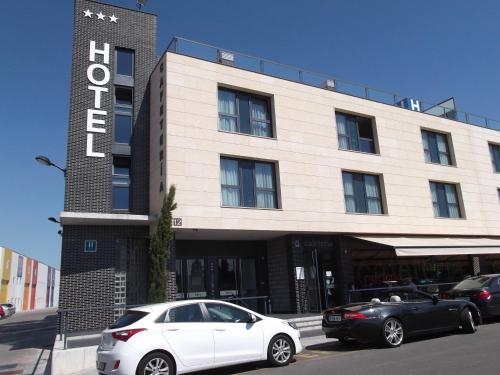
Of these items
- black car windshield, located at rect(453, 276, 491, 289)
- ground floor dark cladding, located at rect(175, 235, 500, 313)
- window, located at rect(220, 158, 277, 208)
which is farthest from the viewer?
ground floor dark cladding, located at rect(175, 235, 500, 313)

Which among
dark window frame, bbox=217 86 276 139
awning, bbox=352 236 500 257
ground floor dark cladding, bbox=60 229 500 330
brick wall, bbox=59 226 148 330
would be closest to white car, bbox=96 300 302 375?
ground floor dark cladding, bbox=60 229 500 330

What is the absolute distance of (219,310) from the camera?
8.77 metres

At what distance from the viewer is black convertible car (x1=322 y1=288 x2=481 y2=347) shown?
9.91 meters

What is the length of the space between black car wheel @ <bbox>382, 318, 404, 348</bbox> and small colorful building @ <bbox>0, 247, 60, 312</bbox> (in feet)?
195

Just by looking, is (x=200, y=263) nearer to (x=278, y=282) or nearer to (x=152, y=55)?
(x=278, y=282)

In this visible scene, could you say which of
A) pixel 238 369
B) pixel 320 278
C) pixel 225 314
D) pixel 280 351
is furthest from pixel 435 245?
pixel 225 314

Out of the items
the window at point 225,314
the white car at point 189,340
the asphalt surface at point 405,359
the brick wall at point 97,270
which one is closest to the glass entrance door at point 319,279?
the brick wall at point 97,270

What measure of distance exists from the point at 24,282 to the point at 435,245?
69.3 meters

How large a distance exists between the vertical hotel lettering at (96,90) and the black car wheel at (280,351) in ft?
33.7

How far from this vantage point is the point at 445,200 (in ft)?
76.2

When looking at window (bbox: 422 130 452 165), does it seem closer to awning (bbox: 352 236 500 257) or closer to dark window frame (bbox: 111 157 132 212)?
awning (bbox: 352 236 500 257)

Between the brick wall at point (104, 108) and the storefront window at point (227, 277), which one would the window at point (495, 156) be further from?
the brick wall at point (104, 108)

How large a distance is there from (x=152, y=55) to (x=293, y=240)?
373 inches

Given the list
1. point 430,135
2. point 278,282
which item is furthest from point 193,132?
point 430,135
